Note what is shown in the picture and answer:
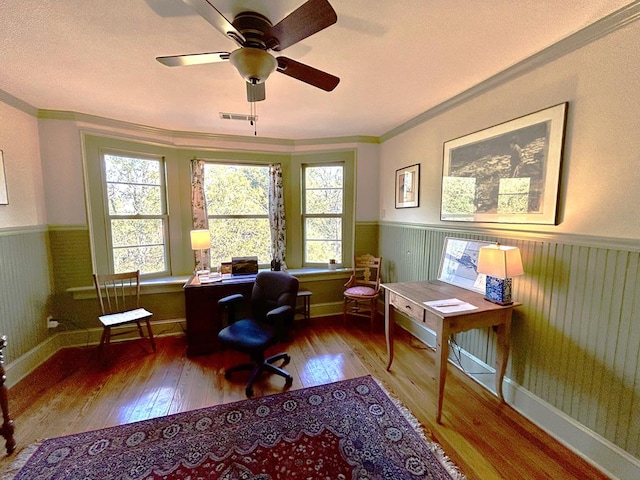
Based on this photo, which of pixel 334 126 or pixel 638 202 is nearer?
pixel 638 202

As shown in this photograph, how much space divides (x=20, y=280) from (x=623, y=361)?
443 cm

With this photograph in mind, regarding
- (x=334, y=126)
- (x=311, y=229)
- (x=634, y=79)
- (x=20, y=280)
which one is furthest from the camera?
(x=311, y=229)

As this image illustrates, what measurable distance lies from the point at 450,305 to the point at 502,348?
539 mm

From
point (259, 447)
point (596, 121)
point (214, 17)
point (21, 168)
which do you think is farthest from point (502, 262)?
point (21, 168)

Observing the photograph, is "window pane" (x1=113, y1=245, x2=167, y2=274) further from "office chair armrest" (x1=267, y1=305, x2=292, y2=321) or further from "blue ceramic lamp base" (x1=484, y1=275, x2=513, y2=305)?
"blue ceramic lamp base" (x1=484, y1=275, x2=513, y2=305)

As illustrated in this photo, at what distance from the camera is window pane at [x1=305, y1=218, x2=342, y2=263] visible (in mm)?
3854

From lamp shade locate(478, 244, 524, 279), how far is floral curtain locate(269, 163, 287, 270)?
8.03 feet

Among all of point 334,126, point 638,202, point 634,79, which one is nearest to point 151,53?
point 334,126

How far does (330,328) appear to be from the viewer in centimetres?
338

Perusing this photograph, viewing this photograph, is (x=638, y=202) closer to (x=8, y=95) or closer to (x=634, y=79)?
(x=634, y=79)

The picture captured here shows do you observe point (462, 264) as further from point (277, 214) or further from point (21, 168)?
point (21, 168)

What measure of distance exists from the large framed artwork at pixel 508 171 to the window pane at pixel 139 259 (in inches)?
134

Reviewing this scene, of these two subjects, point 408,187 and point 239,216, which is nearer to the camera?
point 408,187

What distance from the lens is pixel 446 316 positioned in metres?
1.71
